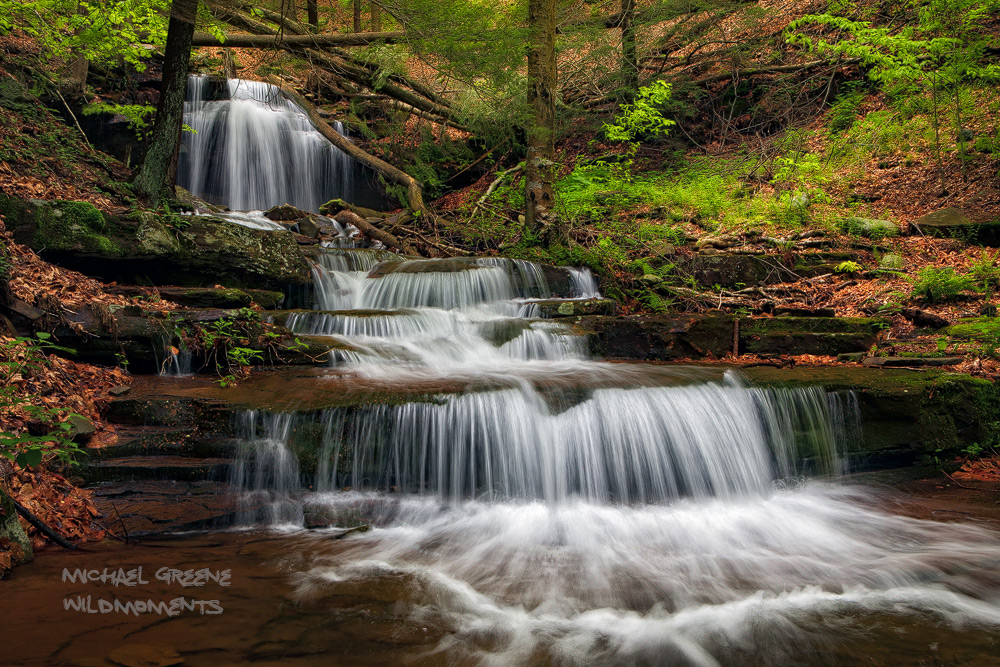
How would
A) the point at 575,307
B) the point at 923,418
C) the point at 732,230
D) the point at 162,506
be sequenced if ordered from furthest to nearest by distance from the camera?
1. the point at 732,230
2. the point at 575,307
3. the point at 923,418
4. the point at 162,506

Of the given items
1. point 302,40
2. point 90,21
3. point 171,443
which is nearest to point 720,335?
point 171,443

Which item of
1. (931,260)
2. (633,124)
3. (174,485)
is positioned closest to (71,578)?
(174,485)

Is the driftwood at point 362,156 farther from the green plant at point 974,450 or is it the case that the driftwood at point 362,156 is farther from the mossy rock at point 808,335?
the green plant at point 974,450

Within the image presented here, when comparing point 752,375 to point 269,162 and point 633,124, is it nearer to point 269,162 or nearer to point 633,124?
point 633,124

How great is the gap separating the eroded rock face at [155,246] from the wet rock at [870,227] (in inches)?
369

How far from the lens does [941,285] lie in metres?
7.27

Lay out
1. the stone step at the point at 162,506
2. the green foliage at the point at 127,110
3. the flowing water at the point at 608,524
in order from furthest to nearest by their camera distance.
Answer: the green foliage at the point at 127,110 → the stone step at the point at 162,506 → the flowing water at the point at 608,524

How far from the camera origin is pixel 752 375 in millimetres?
5781

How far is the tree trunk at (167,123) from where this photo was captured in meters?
8.33

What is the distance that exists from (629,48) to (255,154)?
10.3 m

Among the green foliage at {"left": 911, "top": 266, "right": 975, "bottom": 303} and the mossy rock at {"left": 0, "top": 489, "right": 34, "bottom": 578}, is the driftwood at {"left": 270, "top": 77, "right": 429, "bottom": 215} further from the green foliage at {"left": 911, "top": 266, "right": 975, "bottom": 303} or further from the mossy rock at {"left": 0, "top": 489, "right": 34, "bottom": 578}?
the mossy rock at {"left": 0, "top": 489, "right": 34, "bottom": 578}

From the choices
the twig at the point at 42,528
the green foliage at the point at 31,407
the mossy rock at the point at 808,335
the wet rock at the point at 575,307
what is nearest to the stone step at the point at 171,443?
the green foliage at the point at 31,407

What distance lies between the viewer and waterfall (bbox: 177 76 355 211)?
13875mm

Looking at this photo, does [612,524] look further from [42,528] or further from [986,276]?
[986,276]
